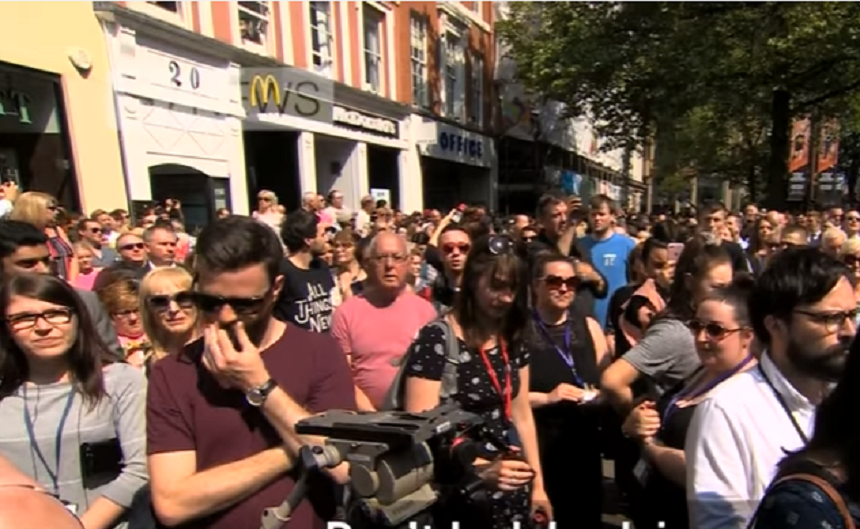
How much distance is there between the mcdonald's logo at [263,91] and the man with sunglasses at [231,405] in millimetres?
12272

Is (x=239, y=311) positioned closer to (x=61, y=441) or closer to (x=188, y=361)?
(x=188, y=361)

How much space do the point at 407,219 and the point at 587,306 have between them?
7667mm

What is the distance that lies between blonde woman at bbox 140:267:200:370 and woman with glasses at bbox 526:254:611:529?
4.80 feet

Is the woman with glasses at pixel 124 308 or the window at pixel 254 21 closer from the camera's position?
the woman with glasses at pixel 124 308

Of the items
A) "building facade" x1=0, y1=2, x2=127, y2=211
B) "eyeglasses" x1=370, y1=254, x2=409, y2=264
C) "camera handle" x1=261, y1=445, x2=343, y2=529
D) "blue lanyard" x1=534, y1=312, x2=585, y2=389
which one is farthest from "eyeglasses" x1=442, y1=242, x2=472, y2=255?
"building facade" x1=0, y1=2, x2=127, y2=211

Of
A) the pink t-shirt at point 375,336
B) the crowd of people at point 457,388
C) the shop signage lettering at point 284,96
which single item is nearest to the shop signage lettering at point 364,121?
the shop signage lettering at point 284,96

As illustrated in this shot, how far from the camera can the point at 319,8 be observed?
627 inches

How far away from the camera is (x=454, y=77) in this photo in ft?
82.4

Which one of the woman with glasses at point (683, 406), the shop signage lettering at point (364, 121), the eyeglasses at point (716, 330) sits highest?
the shop signage lettering at point (364, 121)

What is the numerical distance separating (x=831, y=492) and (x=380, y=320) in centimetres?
268

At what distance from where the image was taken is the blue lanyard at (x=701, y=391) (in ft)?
7.30

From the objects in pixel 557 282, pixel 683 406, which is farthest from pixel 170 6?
pixel 683 406

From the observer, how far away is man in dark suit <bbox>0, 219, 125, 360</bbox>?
3021mm

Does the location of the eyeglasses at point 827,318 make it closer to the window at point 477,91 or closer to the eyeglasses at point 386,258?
the eyeglasses at point 386,258
